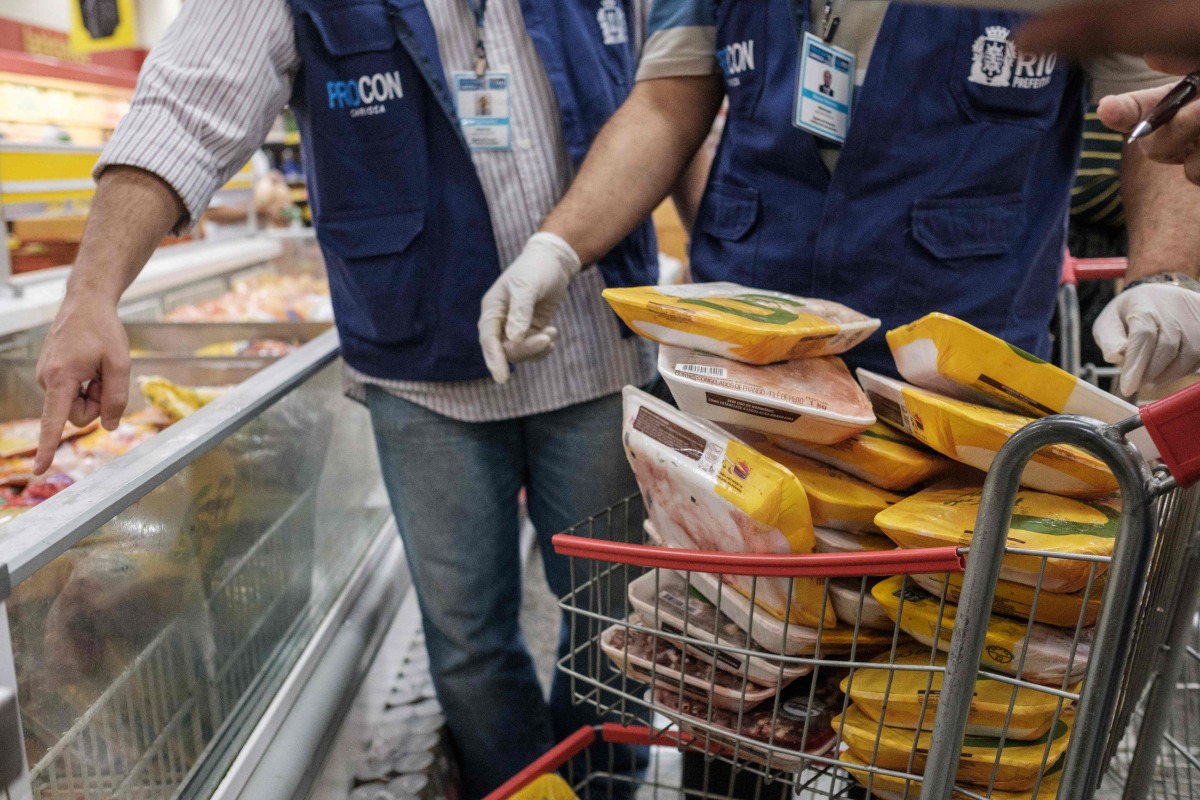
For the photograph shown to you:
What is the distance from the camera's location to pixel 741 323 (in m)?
0.89

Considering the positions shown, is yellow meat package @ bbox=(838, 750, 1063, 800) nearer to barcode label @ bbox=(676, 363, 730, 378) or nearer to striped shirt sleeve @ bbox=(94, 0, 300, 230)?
barcode label @ bbox=(676, 363, 730, 378)

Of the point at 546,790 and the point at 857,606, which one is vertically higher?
the point at 857,606

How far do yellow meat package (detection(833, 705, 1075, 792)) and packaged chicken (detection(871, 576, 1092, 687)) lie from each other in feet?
0.19

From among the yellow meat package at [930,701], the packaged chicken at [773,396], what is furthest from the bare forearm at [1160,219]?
the yellow meat package at [930,701]

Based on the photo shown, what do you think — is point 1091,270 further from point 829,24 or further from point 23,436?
point 23,436

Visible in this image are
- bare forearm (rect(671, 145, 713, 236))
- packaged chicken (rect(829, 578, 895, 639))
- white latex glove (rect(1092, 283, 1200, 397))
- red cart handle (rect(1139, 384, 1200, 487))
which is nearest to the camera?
red cart handle (rect(1139, 384, 1200, 487))

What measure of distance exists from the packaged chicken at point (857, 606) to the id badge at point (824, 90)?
23.4 inches

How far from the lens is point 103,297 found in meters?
1.20

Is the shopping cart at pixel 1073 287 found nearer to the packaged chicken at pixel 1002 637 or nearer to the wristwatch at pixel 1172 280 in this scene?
the wristwatch at pixel 1172 280

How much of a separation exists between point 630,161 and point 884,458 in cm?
70

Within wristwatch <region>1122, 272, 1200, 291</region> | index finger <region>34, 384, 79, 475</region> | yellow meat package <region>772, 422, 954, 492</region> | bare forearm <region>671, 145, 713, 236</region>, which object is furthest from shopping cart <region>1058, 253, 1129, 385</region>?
index finger <region>34, 384, 79, 475</region>

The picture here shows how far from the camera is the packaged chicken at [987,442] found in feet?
2.67

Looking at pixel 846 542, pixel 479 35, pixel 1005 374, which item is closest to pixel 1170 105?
pixel 1005 374

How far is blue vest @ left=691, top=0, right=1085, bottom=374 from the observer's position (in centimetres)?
113
